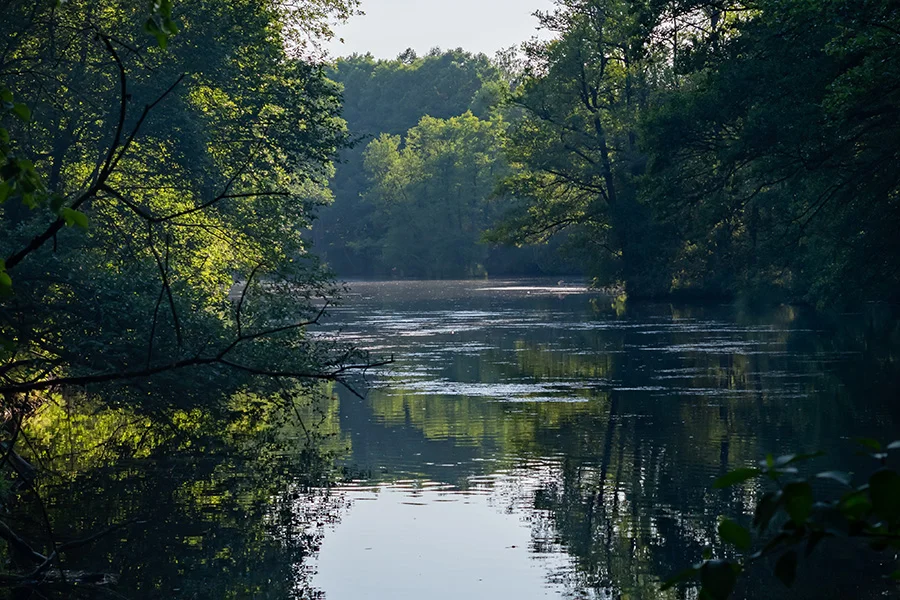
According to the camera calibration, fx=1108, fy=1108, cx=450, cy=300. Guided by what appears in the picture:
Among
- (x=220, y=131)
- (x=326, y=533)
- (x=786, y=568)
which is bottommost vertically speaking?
(x=326, y=533)

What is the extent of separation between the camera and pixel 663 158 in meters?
28.2

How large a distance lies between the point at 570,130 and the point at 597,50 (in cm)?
414

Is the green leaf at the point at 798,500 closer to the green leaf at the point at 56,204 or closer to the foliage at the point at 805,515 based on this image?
the foliage at the point at 805,515

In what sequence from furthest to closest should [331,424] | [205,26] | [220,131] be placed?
[220,131], [205,26], [331,424]

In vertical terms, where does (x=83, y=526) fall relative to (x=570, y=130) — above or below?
below

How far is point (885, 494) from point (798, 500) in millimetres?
190

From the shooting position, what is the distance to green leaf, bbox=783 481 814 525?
2.42 m

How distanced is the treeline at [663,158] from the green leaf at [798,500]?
17.0 m

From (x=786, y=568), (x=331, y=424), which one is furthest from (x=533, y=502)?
(x=786, y=568)

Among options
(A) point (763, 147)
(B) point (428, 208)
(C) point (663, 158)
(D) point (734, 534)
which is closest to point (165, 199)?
(C) point (663, 158)

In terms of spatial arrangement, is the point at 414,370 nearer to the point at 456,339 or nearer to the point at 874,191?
the point at 456,339

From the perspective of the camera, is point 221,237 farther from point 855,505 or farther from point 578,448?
point 855,505

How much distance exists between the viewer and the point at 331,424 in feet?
67.3


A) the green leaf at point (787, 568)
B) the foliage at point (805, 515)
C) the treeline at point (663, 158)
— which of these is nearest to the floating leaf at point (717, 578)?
the foliage at point (805, 515)
